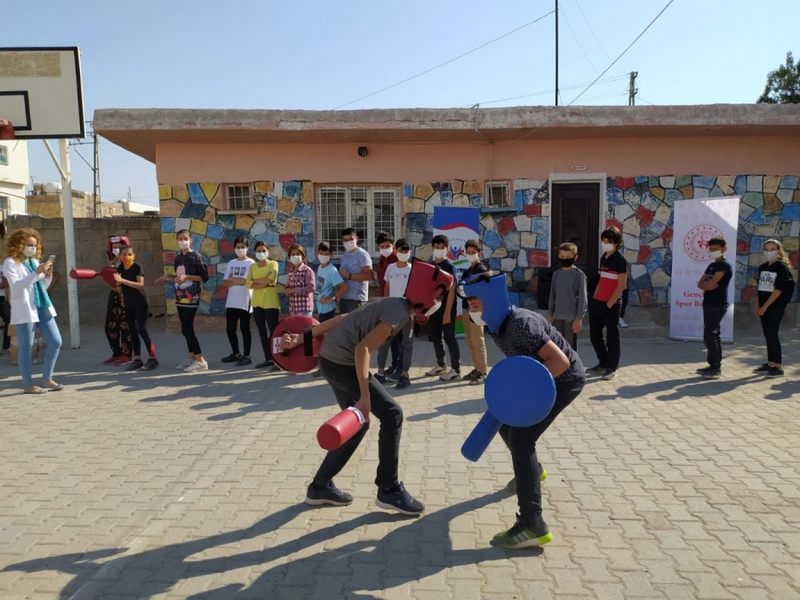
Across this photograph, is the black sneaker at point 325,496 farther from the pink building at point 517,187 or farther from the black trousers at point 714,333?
the pink building at point 517,187

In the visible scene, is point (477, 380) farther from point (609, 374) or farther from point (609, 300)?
point (609, 300)

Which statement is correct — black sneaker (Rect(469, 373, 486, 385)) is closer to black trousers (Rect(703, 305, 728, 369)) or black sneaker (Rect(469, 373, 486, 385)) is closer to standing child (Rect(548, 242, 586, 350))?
standing child (Rect(548, 242, 586, 350))

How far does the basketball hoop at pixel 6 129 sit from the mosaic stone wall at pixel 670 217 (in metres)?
10.0

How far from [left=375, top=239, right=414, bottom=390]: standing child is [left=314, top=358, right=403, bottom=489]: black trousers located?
287cm

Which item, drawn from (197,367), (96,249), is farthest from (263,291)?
(96,249)

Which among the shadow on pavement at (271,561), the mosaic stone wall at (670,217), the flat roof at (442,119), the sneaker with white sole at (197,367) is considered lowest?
the shadow on pavement at (271,561)

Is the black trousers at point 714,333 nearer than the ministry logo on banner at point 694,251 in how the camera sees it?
Yes

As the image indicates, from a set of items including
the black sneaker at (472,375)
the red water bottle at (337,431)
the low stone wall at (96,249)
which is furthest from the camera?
the low stone wall at (96,249)

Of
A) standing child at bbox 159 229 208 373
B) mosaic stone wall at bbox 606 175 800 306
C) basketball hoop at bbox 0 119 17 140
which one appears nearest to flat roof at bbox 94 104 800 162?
mosaic stone wall at bbox 606 175 800 306

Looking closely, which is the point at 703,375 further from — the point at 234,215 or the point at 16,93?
the point at 16,93

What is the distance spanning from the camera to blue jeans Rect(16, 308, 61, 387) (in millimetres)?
6742

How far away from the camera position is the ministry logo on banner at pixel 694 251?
9.34m

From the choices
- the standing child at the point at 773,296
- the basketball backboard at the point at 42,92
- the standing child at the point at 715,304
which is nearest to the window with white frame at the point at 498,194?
the standing child at the point at 715,304

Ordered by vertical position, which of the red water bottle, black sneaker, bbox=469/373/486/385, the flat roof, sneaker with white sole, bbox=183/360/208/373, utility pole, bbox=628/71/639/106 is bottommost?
black sneaker, bbox=469/373/486/385
